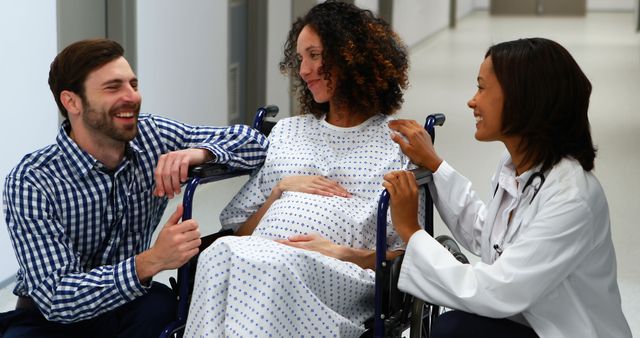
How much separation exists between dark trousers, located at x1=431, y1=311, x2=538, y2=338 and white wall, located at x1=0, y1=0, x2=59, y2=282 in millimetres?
2081

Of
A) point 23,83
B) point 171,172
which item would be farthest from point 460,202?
point 23,83

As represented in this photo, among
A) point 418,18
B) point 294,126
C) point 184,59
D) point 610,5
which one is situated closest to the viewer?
point 294,126

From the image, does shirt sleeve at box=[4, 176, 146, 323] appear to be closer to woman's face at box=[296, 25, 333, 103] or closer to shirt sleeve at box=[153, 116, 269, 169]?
shirt sleeve at box=[153, 116, 269, 169]

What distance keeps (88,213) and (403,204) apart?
750mm

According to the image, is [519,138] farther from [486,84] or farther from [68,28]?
[68,28]

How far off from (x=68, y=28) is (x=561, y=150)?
275cm

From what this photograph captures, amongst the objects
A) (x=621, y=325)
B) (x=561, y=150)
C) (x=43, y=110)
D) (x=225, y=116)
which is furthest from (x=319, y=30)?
(x=225, y=116)

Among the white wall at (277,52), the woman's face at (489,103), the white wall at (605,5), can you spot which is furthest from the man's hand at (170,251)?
the white wall at (605,5)

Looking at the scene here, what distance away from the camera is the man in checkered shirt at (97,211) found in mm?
2379

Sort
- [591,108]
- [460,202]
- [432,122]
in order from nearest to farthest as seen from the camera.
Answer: [460,202] → [432,122] → [591,108]

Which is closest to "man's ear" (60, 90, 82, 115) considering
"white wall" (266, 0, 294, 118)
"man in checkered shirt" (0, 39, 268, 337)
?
"man in checkered shirt" (0, 39, 268, 337)

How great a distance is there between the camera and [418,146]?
2807 mm

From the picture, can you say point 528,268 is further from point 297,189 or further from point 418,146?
point 297,189

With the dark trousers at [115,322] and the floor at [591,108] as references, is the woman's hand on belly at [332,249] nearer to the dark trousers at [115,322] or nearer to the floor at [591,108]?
the dark trousers at [115,322]
